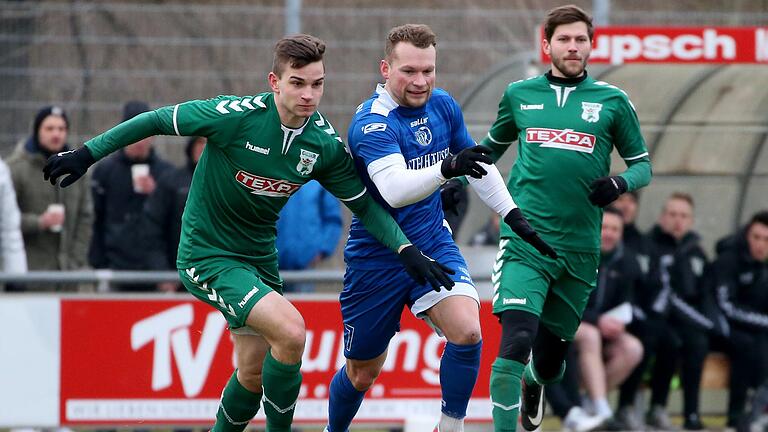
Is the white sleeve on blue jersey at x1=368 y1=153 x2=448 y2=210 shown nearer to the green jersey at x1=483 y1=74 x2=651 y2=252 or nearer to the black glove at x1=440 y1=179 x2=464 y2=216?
the black glove at x1=440 y1=179 x2=464 y2=216

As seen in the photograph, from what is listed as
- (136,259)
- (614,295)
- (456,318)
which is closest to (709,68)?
(614,295)

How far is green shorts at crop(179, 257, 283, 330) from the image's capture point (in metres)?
7.16

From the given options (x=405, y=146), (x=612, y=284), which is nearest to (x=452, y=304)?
(x=405, y=146)

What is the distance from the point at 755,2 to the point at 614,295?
11.9ft

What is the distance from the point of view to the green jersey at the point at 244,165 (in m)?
7.09

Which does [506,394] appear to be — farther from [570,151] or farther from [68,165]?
[68,165]

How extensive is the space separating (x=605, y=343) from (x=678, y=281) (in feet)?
2.47

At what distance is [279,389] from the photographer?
7.21 meters

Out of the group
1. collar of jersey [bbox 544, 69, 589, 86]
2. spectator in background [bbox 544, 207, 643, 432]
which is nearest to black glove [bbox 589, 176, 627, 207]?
collar of jersey [bbox 544, 69, 589, 86]

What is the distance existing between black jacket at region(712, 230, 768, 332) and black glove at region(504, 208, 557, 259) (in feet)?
14.2

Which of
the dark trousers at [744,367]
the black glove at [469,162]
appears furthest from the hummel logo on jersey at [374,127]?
the dark trousers at [744,367]

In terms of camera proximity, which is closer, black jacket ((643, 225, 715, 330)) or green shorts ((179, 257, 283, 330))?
green shorts ((179, 257, 283, 330))

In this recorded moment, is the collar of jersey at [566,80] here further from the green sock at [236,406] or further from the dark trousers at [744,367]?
the dark trousers at [744,367]

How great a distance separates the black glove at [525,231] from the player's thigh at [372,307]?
0.60 m
